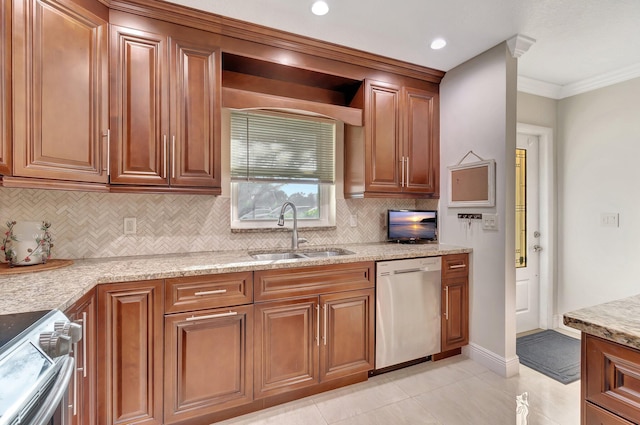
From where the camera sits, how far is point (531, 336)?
312cm

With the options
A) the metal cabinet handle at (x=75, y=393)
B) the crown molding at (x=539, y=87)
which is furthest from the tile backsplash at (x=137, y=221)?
the crown molding at (x=539, y=87)

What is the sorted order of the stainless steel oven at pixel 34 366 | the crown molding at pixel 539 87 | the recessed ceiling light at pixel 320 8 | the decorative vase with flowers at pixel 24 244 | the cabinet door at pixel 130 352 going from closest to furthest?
the stainless steel oven at pixel 34 366
the cabinet door at pixel 130 352
the decorative vase with flowers at pixel 24 244
the recessed ceiling light at pixel 320 8
the crown molding at pixel 539 87

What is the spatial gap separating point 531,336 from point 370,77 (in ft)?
9.97

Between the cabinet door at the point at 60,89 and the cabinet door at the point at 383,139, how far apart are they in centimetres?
188

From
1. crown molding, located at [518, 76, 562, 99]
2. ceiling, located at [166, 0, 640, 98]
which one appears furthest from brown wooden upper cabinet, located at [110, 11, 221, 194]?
crown molding, located at [518, 76, 562, 99]

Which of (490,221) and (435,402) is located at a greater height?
(490,221)

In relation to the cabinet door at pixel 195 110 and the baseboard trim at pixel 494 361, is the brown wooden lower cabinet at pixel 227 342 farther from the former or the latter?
the baseboard trim at pixel 494 361

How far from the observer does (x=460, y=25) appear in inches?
84.0

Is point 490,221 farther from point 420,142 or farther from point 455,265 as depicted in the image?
point 420,142

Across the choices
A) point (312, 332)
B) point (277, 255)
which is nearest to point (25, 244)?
point (277, 255)

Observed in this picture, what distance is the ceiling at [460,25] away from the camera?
1.93m

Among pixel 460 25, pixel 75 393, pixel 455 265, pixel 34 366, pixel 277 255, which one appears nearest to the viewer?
pixel 34 366

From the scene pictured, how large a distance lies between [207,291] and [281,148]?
1.36 m

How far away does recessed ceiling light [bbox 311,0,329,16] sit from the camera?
190 centimetres
